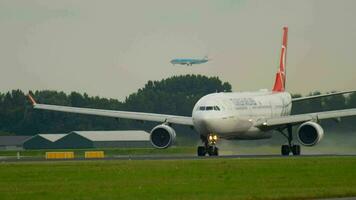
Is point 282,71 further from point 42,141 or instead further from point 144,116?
point 42,141

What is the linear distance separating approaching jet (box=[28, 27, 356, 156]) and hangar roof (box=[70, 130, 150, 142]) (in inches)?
1737

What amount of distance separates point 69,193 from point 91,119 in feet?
314

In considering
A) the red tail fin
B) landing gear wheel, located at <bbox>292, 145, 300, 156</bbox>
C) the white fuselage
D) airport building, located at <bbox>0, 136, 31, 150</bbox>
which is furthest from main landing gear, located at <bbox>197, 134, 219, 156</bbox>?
airport building, located at <bbox>0, 136, 31, 150</bbox>

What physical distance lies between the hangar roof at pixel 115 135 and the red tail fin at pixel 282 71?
37418mm

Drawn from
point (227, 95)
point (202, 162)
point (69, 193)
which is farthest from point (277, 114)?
point (69, 193)

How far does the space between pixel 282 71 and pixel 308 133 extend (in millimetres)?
16049

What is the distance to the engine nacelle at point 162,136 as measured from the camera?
248 ft

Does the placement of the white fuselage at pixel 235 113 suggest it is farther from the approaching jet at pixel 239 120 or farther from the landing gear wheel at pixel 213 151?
the landing gear wheel at pixel 213 151

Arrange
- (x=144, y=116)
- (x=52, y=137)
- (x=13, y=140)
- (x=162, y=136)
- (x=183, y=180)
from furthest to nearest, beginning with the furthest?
1. (x=13, y=140)
2. (x=52, y=137)
3. (x=144, y=116)
4. (x=162, y=136)
5. (x=183, y=180)

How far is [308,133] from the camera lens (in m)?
73.6

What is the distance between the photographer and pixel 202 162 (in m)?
58.7

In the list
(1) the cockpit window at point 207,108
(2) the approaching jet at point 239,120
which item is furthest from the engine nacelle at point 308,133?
(1) the cockpit window at point 207,108

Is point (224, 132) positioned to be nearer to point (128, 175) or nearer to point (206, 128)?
point (206, 128)

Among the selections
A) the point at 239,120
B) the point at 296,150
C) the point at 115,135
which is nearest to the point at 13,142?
the point at 115,135
